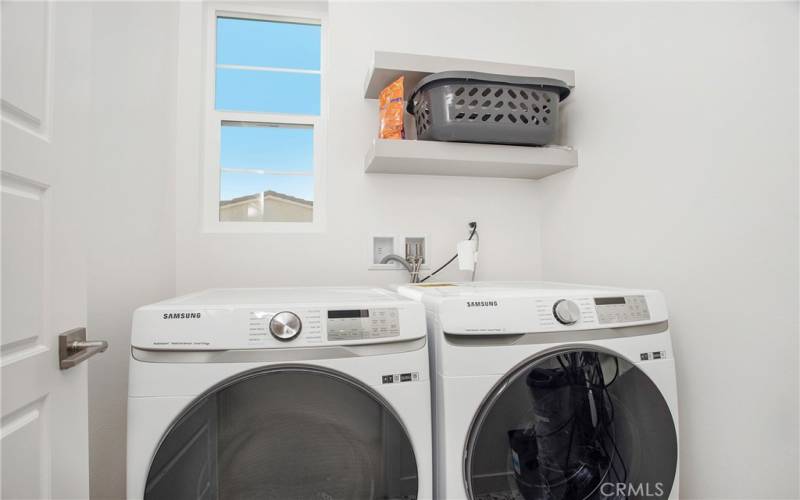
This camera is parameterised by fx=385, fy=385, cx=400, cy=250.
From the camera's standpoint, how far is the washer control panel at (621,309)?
0.97m

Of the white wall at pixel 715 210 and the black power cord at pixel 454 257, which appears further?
the black power cord at pixel 454 257

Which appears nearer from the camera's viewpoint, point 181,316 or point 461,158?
point 181,316

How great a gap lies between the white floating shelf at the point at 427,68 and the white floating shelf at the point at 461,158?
0.90 feet

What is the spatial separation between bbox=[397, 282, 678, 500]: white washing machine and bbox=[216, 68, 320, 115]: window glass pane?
124 centimetres

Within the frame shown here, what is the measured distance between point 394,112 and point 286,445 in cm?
115

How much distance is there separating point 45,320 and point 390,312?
2.20 ft

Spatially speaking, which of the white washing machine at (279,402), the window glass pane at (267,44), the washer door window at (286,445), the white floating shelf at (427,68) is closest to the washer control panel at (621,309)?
the white washing machine at (279,402)

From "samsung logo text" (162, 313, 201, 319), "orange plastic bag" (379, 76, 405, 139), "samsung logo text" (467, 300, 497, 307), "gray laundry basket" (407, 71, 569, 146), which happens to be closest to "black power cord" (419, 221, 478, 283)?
"gray laundry basket" (407, 71, 569, 146)

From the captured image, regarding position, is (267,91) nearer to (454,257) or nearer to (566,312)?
(454,257)

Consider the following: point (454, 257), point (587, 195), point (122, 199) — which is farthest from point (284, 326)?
point (587, 195)

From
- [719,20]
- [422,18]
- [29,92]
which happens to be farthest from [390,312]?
[422,18]

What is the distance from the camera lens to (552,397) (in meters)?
0.94

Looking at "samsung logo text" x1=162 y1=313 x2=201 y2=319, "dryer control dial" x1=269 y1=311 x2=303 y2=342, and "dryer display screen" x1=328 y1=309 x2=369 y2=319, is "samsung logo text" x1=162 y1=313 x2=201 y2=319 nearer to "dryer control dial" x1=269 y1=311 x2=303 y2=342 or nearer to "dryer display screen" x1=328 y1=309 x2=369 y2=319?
"dryer control dial" x1=269 y1=311 x2=303 y2=342

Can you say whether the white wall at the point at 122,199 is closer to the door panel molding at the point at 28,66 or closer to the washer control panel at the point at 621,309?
the door panel molding at the point at 28,66
